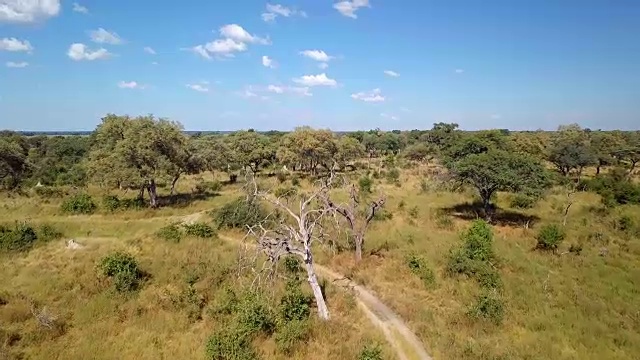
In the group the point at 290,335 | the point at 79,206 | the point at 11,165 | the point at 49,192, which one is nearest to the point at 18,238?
the point at 79,206

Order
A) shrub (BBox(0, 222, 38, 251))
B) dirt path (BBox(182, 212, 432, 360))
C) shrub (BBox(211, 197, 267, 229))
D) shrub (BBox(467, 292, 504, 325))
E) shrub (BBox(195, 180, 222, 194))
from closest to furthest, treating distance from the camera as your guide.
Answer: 1. dirt path (BBox(182, 212, 432, 360))
2. shrub (BBox(467, 292, 504, 325))
3. shrub (BBox(0, 222, 38, 251))
4. shrub (BBox(211, 197, 267, 229))
5. shrub (BBox(195, 180, 222, 194))

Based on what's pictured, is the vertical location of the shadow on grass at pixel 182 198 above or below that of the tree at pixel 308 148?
below

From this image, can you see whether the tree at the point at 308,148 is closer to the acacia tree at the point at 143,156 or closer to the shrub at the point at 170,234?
the acacia tree at the point at 143,156

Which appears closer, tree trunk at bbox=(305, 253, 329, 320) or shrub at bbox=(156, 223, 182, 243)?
tree trunk at bbox=(305, 253, 329, 320)

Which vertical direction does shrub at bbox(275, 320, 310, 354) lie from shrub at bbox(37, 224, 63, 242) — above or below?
below

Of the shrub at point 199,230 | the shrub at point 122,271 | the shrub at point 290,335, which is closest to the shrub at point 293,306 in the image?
the shrub at point 290,335

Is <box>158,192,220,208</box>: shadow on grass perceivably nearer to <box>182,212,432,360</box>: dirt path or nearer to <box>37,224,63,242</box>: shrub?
<box>37,224,63,242</box>: shrub

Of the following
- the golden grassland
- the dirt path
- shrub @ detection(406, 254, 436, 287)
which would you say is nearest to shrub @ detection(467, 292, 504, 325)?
the golden grassland
